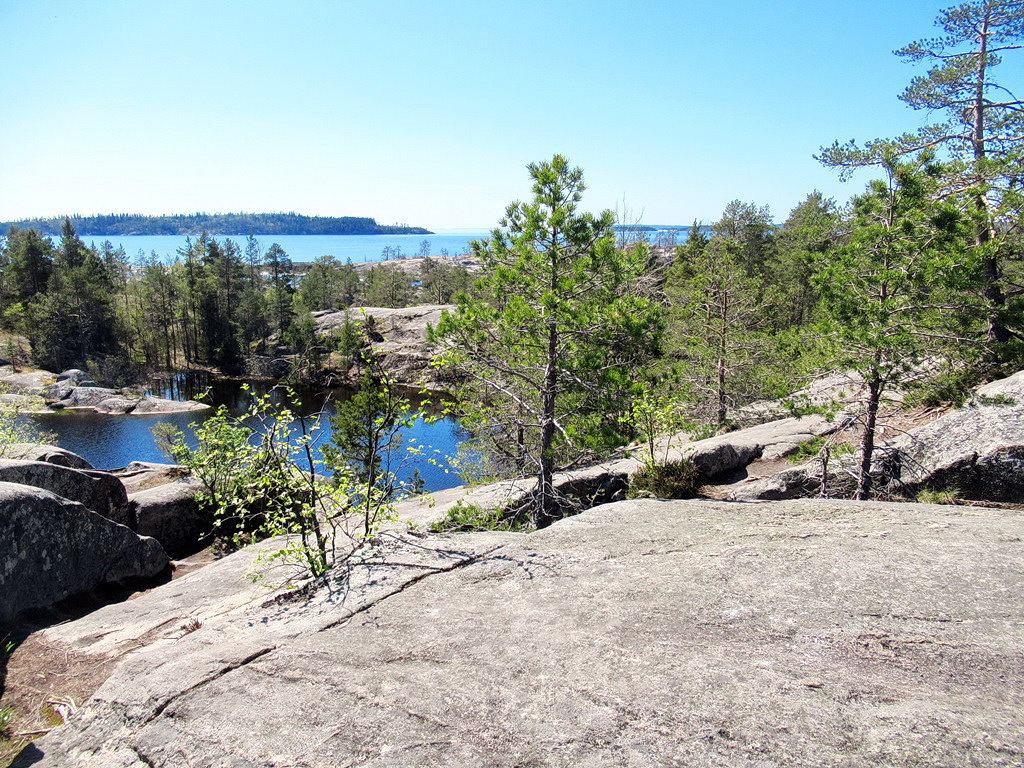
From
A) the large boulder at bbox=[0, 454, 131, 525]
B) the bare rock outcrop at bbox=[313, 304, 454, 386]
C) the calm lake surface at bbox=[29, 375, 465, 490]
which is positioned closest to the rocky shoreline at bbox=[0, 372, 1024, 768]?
the large boulder at bbox=[0, 454, 131, 525]

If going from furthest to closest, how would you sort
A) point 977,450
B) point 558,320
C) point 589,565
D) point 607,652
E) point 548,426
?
point 548,426
point 977,450
point 558,320
point 589,565
point 607,652

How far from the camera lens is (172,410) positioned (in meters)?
62.5

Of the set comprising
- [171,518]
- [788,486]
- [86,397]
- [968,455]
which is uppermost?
[968,455]

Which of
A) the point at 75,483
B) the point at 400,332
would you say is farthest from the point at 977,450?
the point at 400,332

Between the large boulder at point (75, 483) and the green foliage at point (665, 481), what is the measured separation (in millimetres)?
11550

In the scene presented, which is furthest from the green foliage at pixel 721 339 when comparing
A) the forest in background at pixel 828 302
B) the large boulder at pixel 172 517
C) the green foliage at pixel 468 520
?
the large boulder at pixel 172 517

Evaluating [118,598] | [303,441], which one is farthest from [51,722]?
[118,598]

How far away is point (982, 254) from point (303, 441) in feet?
37.0

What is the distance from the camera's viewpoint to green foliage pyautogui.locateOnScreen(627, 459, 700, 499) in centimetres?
1354

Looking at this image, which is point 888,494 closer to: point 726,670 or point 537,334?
point 537,334

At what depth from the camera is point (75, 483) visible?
1219 cm

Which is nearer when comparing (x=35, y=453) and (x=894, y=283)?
(x=894, y=283)

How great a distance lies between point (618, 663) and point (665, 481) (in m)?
10.0

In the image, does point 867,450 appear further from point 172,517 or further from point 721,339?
point 172,517
